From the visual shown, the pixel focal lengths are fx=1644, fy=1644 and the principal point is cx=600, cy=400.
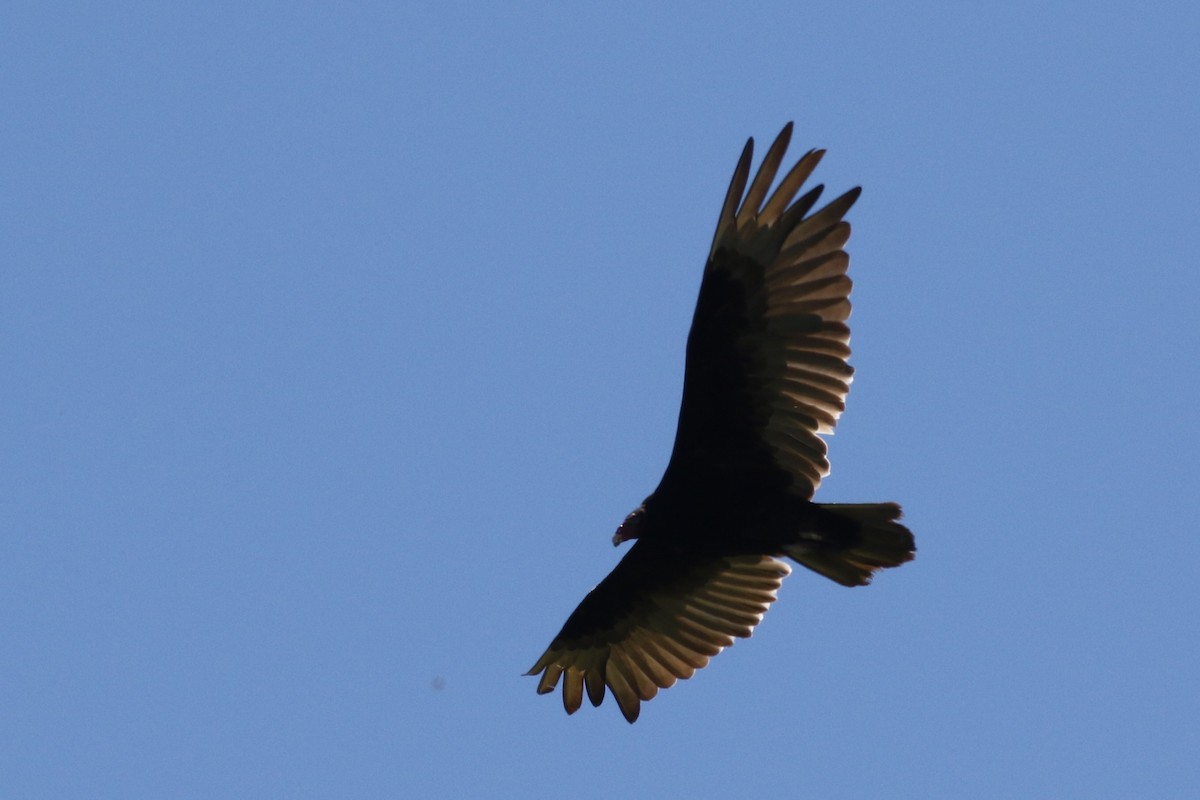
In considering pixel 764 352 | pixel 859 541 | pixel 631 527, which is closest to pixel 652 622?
pixel 631 527

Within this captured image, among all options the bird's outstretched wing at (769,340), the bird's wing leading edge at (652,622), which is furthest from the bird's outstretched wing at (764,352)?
the bird's wing leading edge at (652,622)

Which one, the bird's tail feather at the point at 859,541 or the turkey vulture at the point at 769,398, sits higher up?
the turkey vulture at the point at 769,398

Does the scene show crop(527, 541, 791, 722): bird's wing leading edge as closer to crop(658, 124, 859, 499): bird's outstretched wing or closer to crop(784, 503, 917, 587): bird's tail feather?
crop(784, 503, 917, 587): bird's tail feather

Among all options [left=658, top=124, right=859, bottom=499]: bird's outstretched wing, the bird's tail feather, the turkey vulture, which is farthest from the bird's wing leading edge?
[left=658, top=124, right=859, bottom=499]: bird's outstretched wing

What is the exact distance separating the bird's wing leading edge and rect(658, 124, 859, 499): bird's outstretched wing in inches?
41.2

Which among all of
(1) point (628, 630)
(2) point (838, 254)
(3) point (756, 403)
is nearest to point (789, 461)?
(3) point (756, 403)

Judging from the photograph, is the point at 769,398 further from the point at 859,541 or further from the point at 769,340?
the point at 859,541

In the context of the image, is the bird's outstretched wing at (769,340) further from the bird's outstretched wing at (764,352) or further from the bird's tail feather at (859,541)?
the bird's tail feather at (859,541)

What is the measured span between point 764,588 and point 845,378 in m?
1.60

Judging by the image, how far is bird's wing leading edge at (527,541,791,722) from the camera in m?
9.17

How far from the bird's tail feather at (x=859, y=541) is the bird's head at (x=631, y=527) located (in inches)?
32.0

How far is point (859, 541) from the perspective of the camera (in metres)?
8.04

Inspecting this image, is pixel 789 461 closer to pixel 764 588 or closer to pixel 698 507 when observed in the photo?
pixel 698 507

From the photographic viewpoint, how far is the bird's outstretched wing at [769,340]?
26.4 feet
